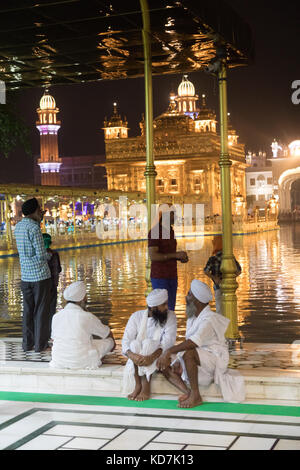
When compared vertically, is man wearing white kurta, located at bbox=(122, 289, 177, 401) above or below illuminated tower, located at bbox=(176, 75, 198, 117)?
below

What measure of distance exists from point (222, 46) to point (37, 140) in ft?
268

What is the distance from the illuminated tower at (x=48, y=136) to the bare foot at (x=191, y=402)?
73.0 metres

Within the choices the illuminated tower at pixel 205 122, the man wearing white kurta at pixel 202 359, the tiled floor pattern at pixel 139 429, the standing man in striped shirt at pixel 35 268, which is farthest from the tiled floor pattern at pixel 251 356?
the illuminated tower at pixel 205 122

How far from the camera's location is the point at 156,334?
561 centimetres

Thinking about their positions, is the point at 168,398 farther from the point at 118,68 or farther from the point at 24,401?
the point at 118,68

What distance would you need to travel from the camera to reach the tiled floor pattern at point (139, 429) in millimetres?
4340

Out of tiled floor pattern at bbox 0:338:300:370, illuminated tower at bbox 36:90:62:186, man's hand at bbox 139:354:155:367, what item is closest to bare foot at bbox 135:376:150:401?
man's hand at bbox 139:354:155:367

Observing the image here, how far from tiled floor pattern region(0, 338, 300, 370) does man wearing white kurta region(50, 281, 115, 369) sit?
0.91ft

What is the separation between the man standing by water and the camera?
6.66m

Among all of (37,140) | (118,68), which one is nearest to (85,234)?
(118,68)

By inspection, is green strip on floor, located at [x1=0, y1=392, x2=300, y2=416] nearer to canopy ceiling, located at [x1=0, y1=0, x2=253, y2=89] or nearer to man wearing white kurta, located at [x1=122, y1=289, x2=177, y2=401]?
man wearing white kurta, located at [x1=122, y1=289, x2=177, y2=401]

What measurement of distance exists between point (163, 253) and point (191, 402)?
179 centimetres

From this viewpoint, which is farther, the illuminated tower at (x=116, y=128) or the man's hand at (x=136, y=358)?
the illuminated tower at (x=116, y=128)

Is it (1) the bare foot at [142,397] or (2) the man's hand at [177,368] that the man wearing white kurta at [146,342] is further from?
(2) the man's hand at [177,368]
